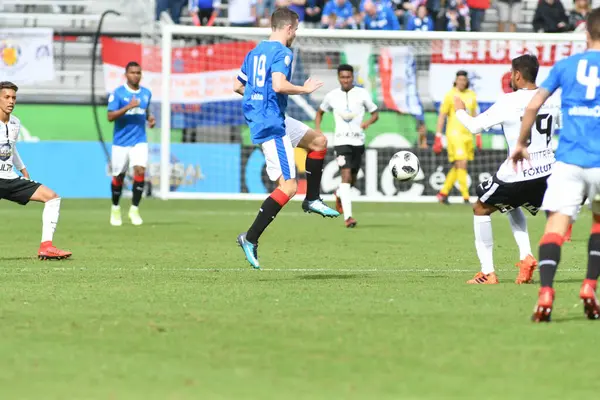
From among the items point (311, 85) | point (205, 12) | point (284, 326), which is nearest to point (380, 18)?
point (205, 12)

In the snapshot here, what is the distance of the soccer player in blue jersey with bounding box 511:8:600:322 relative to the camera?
24.6 ft

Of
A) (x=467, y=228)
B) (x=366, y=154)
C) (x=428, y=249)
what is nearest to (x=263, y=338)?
(x=428, y=249)

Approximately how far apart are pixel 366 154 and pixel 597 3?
24.4 ft

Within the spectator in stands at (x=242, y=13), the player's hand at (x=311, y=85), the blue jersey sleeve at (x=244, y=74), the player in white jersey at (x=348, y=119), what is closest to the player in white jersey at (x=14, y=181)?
the blue jersey sleeve at (x=244, y=74)

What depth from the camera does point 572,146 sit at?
24.7 feet

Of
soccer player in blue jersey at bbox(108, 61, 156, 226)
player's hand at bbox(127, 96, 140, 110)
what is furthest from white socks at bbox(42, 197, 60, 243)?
soccer player in blue jersey at bbox(108, 61, 156, 226)

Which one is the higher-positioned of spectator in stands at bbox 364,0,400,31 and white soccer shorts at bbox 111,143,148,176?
spectator in stands at bbox 364,0,400,31

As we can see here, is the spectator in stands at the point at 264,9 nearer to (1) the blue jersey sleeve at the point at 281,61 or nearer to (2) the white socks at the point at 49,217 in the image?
(2) the white socks at the point at 49,217

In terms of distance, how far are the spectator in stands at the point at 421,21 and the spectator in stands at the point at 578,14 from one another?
305 cm

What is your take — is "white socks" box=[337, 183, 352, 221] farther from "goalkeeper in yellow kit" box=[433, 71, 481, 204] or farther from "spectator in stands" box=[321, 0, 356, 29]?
"spectator in stands" box=[321, 0, 356, 29]

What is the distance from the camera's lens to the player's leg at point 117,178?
1738 cm

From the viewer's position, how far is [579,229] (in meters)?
17.2

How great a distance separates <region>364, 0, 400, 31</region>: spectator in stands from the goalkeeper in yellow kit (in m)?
3.82

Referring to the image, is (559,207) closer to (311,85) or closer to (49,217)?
(311,85)
